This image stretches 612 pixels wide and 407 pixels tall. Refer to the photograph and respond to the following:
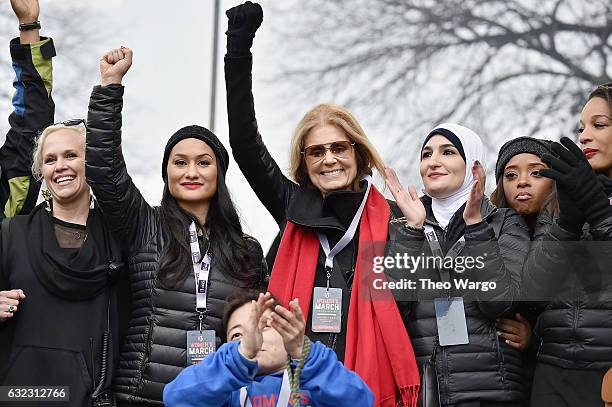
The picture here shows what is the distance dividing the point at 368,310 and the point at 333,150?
2.39 feet

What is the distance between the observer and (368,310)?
167 inches

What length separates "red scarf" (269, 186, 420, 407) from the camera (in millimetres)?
4141

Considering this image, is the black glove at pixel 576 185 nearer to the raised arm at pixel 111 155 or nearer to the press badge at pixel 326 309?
the press badge at pixel 326 309

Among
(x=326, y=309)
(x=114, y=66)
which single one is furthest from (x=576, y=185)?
(x=114, y=66)

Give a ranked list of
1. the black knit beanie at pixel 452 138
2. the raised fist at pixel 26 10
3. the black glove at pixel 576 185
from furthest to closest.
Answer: the raised fist at pixel 26 10 → the black knit beanie at pixel 452 138 → the black glove at pixel 576 185

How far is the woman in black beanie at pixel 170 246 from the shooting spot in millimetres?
4211

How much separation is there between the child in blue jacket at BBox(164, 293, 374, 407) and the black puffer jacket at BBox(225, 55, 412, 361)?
0.65 m

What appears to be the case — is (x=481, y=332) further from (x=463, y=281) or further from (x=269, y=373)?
(x=269, y=373)

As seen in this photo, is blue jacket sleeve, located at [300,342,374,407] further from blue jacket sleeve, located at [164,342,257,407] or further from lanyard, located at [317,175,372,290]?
lanyard, located at [317,175,372,290]

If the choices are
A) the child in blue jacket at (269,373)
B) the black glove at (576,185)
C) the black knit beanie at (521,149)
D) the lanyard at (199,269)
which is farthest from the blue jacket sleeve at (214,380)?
the black knit beanie at (521,149)

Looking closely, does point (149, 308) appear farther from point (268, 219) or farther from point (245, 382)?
point (268, 219)

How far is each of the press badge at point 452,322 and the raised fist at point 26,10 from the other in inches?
89.5

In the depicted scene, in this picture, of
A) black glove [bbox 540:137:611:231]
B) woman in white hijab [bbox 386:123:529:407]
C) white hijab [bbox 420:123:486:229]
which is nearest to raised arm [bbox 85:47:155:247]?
woman in white hijab [bbox 386:123:529:407]

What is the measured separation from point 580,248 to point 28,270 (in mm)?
2151
